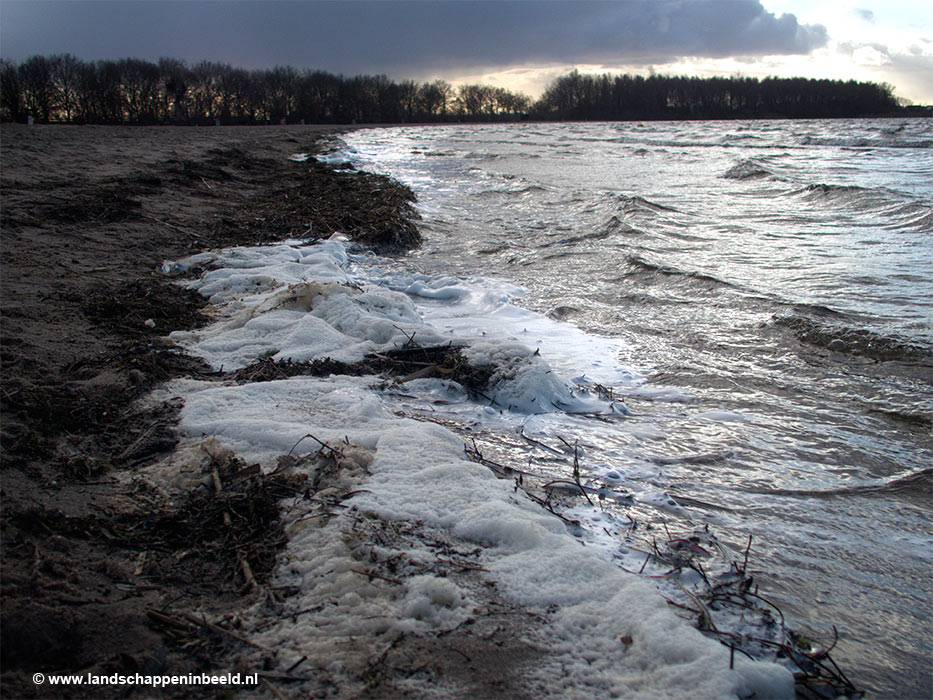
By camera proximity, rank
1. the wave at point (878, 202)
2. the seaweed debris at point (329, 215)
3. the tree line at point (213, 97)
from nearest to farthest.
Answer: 1. the seaweed debris at point (329, 215)
2. the wave at point (878, 202)
3. the tree line at point (213, 97)

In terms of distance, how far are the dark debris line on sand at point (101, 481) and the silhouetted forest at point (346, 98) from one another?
152 feet

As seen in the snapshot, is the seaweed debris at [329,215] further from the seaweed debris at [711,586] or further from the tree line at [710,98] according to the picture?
the tree line at [710,98]

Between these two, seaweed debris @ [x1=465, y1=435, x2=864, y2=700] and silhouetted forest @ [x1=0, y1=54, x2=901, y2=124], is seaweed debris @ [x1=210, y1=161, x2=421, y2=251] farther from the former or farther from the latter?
silhouetted forest @ [x1=0, y1=54, x2=901, y2=124]

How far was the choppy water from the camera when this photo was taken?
92.1 inches

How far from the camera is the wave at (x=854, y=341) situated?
4.76 meters

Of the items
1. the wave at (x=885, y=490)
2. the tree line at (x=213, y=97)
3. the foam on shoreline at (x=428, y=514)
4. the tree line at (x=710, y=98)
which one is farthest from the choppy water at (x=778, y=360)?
the tree line at (x=710, y=98)

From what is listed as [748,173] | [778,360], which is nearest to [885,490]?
[778,360]

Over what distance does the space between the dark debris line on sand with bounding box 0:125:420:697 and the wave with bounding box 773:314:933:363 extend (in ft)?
15.7

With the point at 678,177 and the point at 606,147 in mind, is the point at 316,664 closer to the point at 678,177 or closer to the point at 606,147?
the point at 678,177

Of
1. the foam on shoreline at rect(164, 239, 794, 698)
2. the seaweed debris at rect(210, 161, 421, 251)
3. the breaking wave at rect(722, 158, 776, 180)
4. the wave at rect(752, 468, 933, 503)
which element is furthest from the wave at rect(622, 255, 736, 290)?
the breaking wave at rect(722, 158, 776, 180)

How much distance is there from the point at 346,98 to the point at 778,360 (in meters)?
91.5

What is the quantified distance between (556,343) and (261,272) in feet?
10.3

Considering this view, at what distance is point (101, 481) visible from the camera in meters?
2.39

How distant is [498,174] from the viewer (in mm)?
19188
